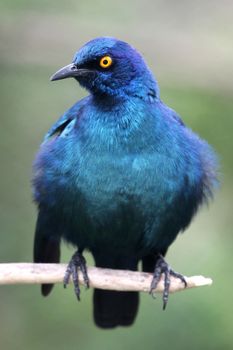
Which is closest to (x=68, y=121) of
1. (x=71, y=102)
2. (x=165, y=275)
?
(x=165, y=275)

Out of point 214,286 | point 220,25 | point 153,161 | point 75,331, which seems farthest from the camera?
point 220,25

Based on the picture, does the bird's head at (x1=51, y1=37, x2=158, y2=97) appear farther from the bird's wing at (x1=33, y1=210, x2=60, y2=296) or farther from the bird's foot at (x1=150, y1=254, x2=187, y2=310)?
the bird's foot at (x1=150, y1=254, x2=187, y2=310)

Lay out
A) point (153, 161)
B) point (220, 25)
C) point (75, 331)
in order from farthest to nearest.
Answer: point (220, 25)
point (75, 331)
point (153, 161)

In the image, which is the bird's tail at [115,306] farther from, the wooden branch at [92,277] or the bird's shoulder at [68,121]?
the bird's shoulder at [68,121]

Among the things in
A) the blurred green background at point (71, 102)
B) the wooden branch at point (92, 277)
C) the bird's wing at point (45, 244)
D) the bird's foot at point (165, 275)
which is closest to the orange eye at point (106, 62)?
the bird's wing at point (45, 244)

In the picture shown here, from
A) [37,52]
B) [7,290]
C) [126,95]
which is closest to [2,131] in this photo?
[37,52]

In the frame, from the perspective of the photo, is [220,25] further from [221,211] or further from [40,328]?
[40,328]
